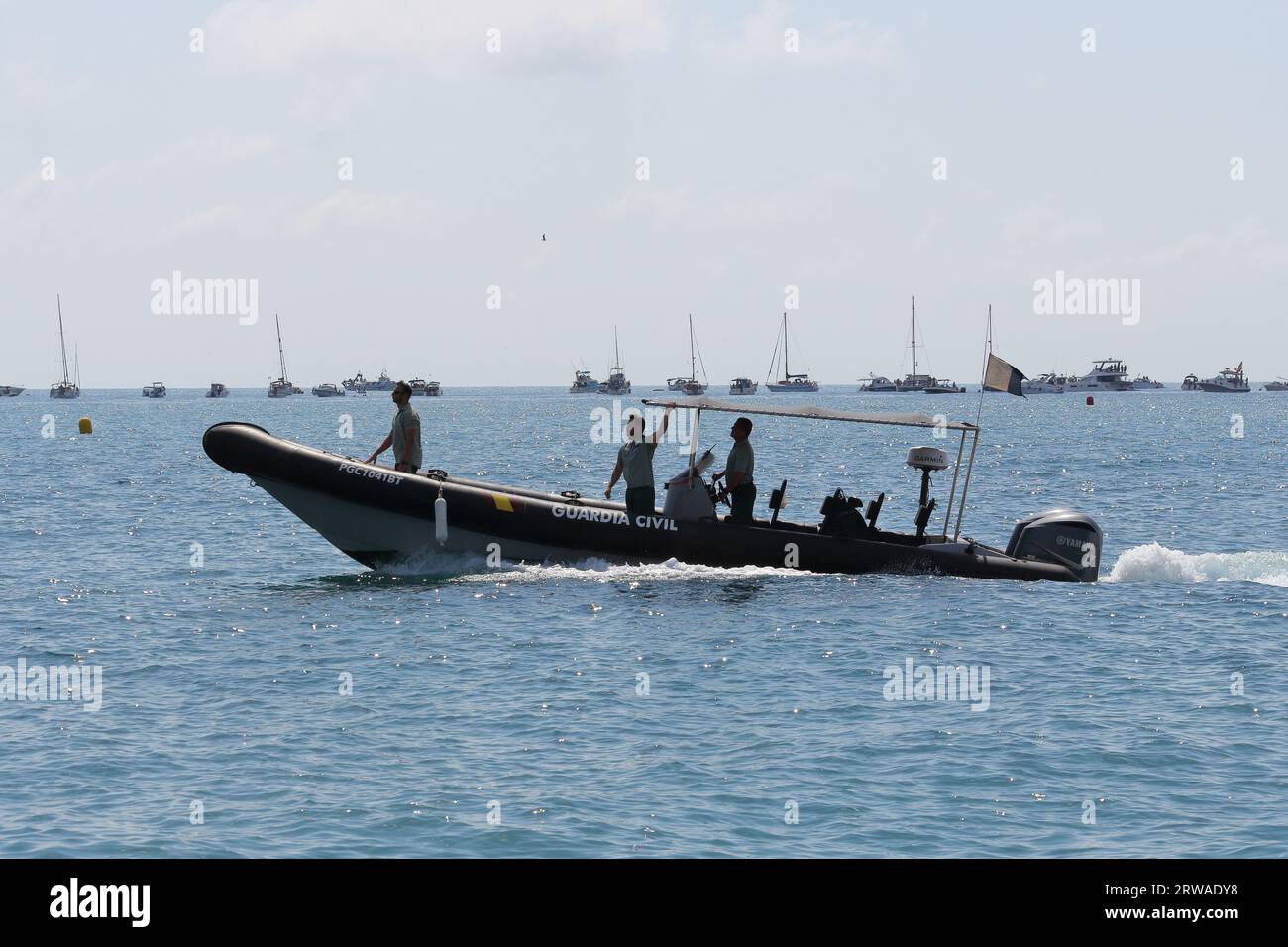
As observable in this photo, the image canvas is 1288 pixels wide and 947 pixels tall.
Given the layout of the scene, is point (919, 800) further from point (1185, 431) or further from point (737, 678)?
point (1185, 431)

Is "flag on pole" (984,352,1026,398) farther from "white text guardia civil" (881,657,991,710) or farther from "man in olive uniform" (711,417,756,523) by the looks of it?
"white text guardia civil" (881,657,991,710)

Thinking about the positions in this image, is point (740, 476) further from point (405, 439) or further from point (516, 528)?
point (405, 439)

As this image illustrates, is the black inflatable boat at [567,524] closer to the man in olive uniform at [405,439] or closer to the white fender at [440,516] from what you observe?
the white fender at [440,516]

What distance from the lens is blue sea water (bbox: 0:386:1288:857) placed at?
921 centimetres

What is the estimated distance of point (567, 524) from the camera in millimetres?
18484

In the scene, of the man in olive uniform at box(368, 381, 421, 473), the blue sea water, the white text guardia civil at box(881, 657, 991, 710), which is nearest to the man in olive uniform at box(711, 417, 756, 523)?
the blue sea water

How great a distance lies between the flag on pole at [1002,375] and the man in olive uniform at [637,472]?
4114 mm

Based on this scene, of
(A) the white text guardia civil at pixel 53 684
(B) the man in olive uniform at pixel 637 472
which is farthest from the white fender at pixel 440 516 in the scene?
(A) the white text guardia civil at pixel 53 684

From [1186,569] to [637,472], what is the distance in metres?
8.40

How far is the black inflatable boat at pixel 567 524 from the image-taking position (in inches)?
723

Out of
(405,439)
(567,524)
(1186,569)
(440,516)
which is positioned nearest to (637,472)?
(567,524)

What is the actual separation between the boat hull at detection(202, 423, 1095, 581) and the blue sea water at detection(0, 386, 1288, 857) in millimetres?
280

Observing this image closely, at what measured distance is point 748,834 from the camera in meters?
9.06
